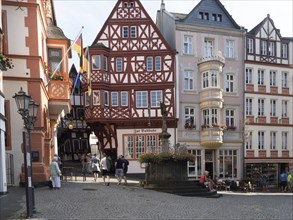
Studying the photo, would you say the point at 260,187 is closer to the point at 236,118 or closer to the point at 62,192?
the point at 236,118

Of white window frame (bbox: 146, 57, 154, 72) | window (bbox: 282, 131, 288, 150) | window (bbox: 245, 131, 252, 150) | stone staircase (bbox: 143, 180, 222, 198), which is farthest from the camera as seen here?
window (bbox: 282, 131, 288, 150)

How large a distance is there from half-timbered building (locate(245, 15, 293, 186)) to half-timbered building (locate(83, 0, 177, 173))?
26.7 feet

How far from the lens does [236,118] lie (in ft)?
116

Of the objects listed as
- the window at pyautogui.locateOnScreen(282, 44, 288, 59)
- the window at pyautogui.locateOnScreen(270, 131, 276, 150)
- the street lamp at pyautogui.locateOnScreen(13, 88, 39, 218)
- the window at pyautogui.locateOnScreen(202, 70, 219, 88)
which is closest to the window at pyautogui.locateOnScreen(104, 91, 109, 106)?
the window at pyautogui.locateOnScreen(202, 70, 219, 88)

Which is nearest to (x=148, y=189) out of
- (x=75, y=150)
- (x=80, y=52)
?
(x=80, y=52)

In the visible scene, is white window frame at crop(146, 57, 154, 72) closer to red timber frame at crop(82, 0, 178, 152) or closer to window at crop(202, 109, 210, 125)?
red timber frame at crop(82, 0, 178, 152)

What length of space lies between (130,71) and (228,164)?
1211 centimetres

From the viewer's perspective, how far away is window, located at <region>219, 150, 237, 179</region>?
34.5m

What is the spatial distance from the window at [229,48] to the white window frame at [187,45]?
3.61 m

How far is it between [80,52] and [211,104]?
52.4 feet

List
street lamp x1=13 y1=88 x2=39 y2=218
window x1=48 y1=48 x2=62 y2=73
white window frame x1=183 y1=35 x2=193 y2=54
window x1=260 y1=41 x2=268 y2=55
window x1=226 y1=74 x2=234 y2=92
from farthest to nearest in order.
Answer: window x1=260 y1=41 x2=268 y2=55 < window x1=226 y1=74 x2=234 y2=92 < white window frame x1=183 y1=35 x2=193 y2=54 < window x1=48 y1=48 x2=62 y2=73 < street lamp x1=13 y1=88 x2=39 y2=218

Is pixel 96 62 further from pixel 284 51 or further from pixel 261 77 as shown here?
pixel 284 51

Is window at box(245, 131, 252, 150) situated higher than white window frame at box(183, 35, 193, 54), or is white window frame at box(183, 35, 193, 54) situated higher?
white window frame at box(183, 35, 193, 54)

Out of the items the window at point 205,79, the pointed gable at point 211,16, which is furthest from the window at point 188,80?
the pointed gable at point 211,16
